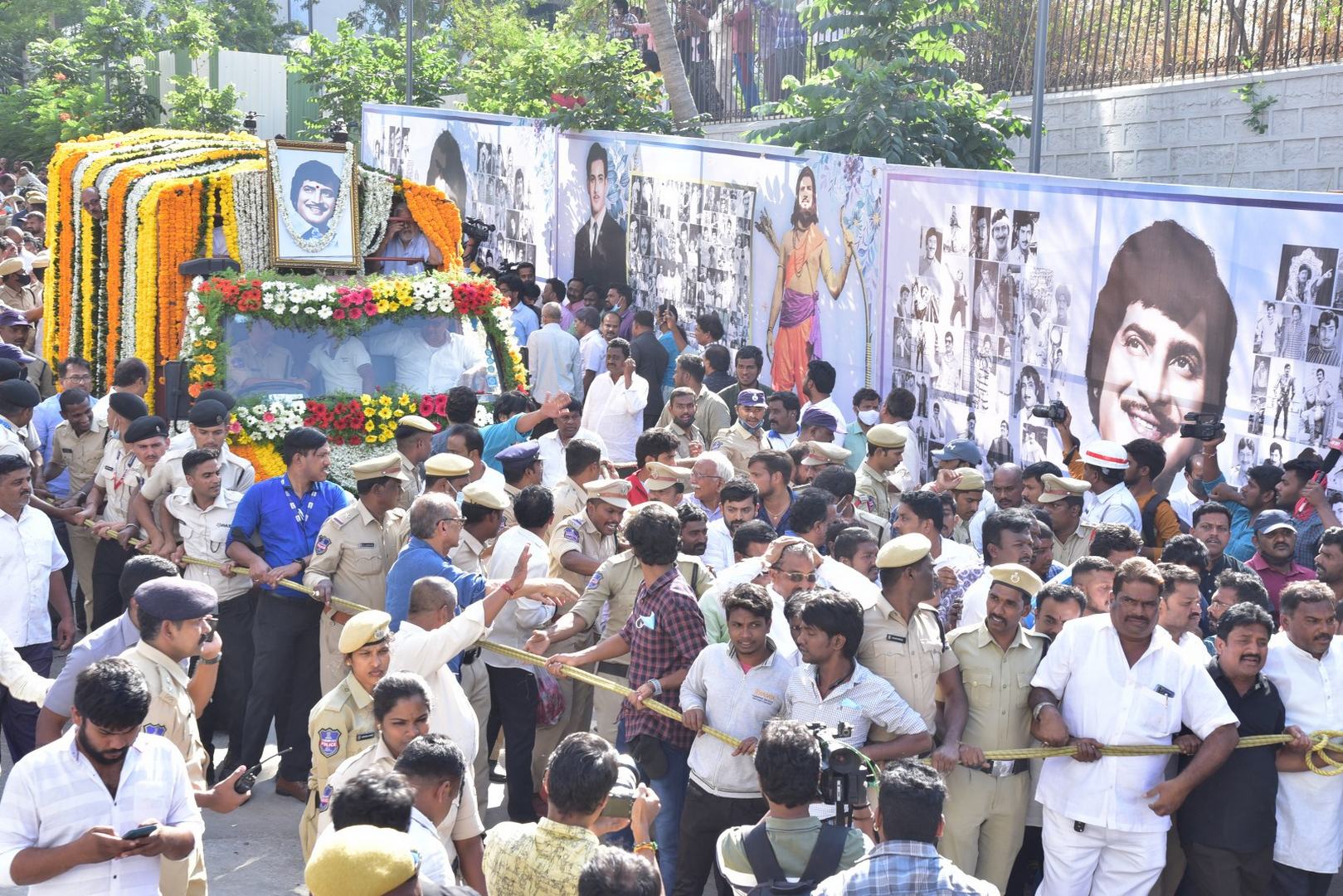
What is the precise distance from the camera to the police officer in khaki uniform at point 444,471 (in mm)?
8352

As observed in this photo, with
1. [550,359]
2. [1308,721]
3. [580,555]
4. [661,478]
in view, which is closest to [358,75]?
[550,359]

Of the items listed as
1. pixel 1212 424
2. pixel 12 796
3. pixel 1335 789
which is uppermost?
pixel 1212 424

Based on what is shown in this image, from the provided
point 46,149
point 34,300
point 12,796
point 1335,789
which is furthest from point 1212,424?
point 46,149

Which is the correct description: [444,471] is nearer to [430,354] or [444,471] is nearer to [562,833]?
[430,354]

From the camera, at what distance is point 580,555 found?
7965mm

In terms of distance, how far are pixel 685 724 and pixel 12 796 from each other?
8.34 ft

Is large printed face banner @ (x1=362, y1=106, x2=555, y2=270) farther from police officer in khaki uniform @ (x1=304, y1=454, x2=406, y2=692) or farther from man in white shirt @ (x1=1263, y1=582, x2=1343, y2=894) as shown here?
man in white shirt @ (x1=1263, y1=582, x2=1343, y2=894)

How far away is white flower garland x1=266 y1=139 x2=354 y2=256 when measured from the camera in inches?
475

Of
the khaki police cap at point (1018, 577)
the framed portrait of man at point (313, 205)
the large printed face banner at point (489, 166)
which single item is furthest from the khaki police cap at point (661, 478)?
the large printed face banner at point (489, 166)

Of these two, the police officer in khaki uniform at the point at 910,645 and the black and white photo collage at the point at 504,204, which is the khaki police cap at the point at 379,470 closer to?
the police officer in khaki uniform at the point at 910,645

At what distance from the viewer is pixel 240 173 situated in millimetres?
12000

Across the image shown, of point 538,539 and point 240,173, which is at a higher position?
point 240,173

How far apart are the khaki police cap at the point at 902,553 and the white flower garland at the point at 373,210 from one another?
288 inches

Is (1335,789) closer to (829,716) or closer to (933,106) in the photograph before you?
(829,716)
